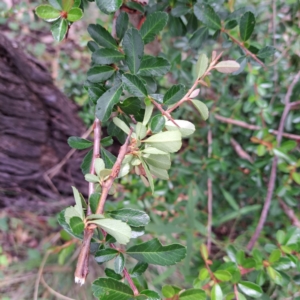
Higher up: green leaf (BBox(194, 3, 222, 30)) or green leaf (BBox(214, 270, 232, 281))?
green leaf (BBox(194, 3, 222, 30))

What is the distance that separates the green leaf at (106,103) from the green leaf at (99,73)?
5cm

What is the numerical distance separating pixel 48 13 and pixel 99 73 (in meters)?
0.13

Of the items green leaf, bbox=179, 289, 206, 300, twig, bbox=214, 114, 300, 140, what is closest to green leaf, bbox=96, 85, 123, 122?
green leaf, bbox=179, 289, 206, 300

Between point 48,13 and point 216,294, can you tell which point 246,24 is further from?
point 216,294

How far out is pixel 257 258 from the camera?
823 millimetres

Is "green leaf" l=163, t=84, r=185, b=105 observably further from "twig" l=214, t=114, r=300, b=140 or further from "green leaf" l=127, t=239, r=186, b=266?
"twig" l=214, t=114, r=300, b=140

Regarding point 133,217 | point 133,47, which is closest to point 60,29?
point 133,47

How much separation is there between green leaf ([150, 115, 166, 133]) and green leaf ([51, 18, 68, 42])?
0.22 metres

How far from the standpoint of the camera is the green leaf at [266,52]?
67 cm

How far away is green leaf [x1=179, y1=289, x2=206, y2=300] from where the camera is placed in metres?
0.54

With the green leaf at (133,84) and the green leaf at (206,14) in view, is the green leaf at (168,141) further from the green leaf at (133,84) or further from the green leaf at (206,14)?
the green leaf at (206,14)

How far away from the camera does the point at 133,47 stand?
504 mm

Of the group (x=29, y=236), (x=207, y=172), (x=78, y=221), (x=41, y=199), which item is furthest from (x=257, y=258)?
(x=29, y=236)

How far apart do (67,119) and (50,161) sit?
0.77 ft
